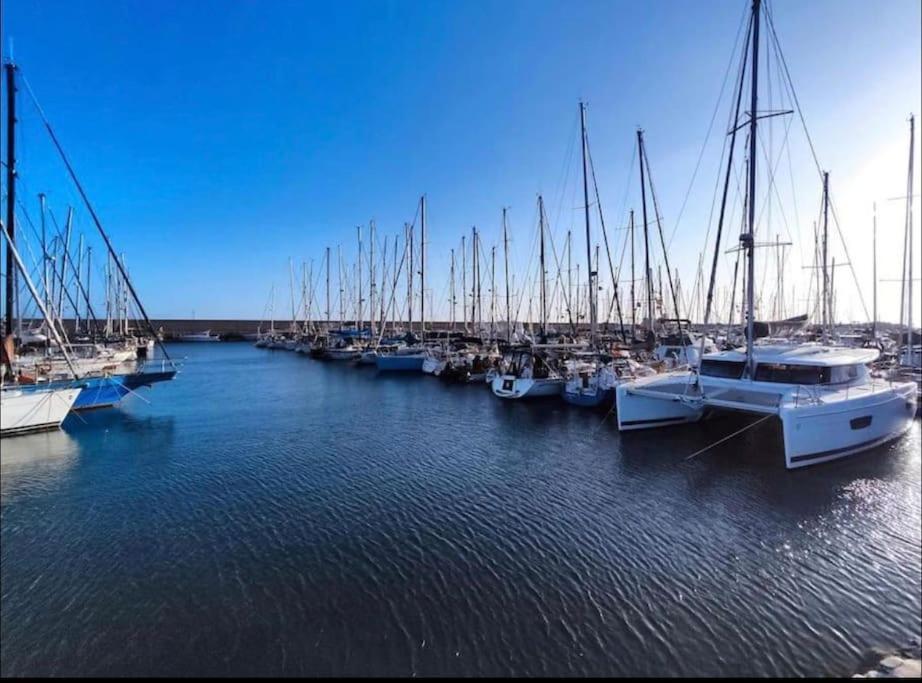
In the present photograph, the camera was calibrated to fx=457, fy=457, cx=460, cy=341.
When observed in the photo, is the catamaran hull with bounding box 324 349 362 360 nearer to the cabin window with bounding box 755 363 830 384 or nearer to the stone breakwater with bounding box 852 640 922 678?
the cabin window with bounding box 755 363 830 384

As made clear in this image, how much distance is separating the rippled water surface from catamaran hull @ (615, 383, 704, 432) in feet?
4.91

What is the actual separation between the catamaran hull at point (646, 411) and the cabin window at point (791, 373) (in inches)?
115

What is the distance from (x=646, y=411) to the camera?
19016 mm

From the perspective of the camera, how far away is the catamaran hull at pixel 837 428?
13430 millimetres

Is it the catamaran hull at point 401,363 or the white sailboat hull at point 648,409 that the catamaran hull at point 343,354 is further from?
the white sailboat hull at point 648,409

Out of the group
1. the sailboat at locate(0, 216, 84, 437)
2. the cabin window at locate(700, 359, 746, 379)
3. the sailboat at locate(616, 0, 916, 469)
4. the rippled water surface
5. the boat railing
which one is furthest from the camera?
the boat railing

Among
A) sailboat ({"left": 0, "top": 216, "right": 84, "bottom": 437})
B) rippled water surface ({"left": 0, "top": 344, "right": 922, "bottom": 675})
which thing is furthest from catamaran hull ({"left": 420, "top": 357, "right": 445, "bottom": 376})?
sailboat ({"left": 0, "top": 216, "right": 84, "bottom": 437})

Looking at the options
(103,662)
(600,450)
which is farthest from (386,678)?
(600,450)

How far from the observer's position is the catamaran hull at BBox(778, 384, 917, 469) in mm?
13430

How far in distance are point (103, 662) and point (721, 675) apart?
27.2ft

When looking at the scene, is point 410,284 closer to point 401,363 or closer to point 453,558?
point 401,363

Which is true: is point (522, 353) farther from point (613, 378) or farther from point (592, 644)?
point (592, 644)

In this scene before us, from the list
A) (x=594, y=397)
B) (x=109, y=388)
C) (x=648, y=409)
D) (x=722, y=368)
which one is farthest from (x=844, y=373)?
(x=109, y=388)

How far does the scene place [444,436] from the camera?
784 inches
